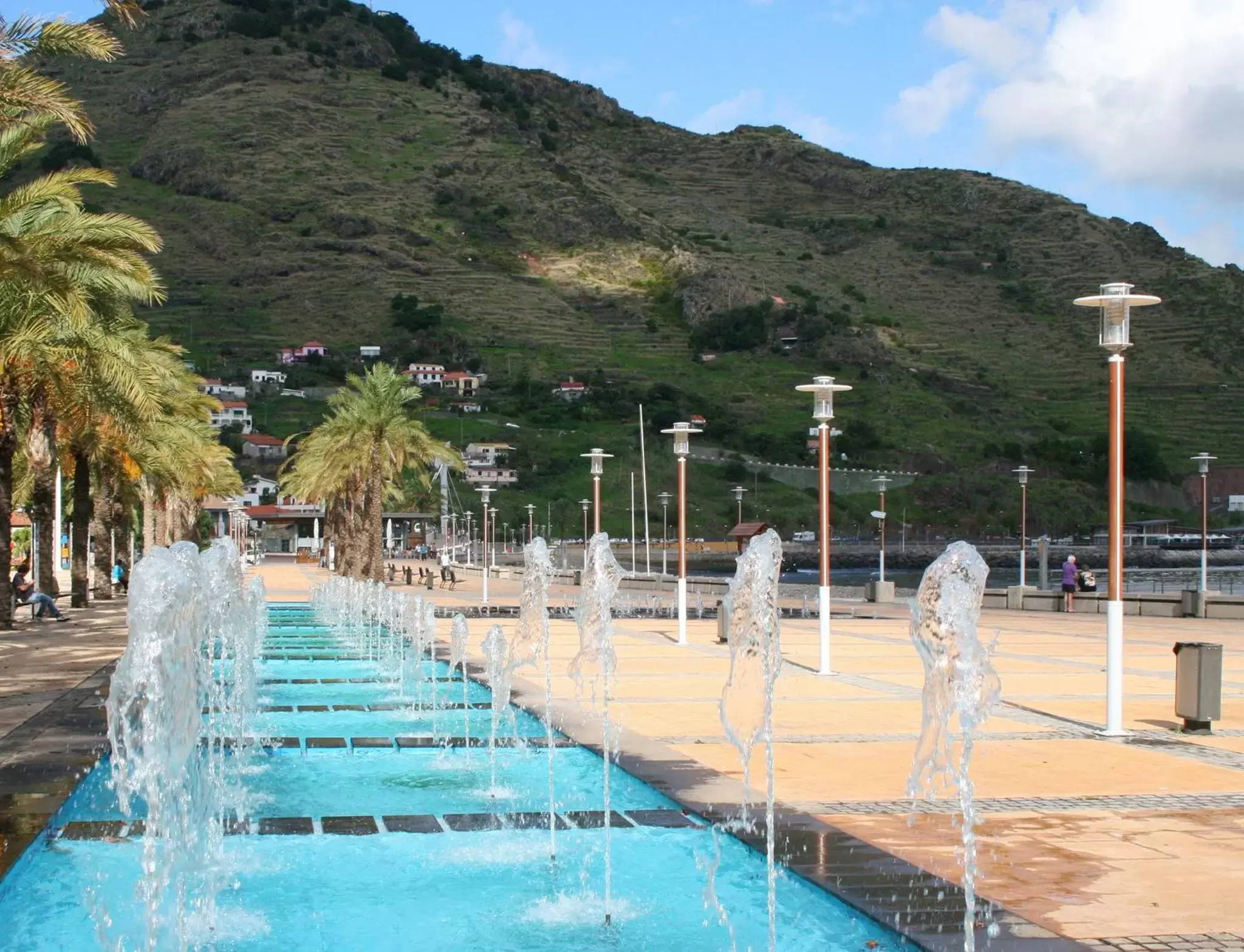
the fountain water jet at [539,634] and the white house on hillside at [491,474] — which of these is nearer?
the fountain water jet at [539,634]

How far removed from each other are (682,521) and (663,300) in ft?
499

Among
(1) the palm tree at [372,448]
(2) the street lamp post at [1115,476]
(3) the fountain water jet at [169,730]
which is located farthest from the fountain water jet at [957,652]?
(1) the palm tree at [372,448]

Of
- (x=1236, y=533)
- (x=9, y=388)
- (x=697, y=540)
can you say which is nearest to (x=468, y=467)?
(x=697, y=540)

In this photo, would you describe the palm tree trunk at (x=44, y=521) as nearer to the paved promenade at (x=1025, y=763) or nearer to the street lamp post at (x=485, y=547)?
Result: the paved promenade at (x=1025, y=763)

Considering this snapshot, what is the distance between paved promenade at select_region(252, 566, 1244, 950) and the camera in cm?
631

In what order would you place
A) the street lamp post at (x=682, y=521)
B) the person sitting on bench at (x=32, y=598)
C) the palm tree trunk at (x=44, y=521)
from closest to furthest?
the street lamp post at (x=682, y=521)
the person sitting on bench at (x=32, y=598)
the palm tree trunk at (x=44, y=521)

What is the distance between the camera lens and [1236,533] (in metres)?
119

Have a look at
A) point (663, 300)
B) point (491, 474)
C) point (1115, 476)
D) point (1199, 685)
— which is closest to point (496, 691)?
point (1115, 476)

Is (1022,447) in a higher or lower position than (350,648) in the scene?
higher

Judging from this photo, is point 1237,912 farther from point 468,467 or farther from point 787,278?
point 787,278

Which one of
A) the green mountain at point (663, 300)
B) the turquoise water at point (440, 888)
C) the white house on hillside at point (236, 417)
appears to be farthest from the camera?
the white house on hillside at point (236, 417)

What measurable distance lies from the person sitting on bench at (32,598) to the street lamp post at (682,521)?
11240 mm

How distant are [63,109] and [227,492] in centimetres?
4314

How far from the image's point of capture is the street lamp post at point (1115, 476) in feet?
37.4
